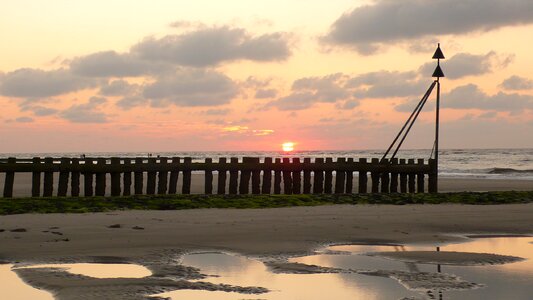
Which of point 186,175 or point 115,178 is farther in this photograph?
point 186,175

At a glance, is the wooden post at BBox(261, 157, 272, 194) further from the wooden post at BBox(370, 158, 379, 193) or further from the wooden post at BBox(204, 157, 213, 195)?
the wooden post at BBox(370, 158, 379, 193)

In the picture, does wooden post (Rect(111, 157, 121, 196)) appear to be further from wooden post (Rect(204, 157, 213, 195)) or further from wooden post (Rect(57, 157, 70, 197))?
wooden post (Rect(204, 157, 213, 195))

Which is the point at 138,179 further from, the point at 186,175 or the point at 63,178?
the point at 63,178

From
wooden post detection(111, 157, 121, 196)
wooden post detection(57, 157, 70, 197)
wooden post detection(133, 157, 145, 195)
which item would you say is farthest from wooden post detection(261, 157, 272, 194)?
wooden post detection(57, 157, 70, 197)

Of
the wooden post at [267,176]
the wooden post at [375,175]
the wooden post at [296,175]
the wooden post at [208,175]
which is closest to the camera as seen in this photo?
the wooden post at [208,175]

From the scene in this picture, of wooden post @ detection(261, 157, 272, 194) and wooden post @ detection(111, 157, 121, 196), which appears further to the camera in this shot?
wooden post @ detection(261, 157, 272, 194)

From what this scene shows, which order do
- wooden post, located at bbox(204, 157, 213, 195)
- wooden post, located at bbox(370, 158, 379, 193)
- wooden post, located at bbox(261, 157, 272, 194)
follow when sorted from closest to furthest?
wooden post, located at bbox(204, 157, 213, 195) < wooden post, located at bbox(261, 157, 272, 194) < wooden post, located at bbox(370, 158, 379, 193)

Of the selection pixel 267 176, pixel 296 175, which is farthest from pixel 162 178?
pixel 296 175

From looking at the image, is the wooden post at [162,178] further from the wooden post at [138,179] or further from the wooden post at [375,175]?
the wooden post at [375,175]

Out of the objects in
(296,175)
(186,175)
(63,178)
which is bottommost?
(63,178)

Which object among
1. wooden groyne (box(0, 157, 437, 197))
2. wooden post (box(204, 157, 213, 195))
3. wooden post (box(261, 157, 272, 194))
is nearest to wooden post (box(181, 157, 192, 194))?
wooden groyne (box(0, 157, 437, 197))

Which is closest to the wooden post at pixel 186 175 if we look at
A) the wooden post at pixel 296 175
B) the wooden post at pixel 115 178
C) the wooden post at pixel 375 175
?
the wooden post at pixel 115 178

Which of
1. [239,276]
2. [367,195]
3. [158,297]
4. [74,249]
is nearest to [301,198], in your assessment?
[367,195]

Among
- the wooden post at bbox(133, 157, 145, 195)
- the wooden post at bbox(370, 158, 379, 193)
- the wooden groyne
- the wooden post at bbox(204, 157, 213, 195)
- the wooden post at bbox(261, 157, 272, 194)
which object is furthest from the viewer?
the wooden post at bbox(370, 158, 379, 193)
